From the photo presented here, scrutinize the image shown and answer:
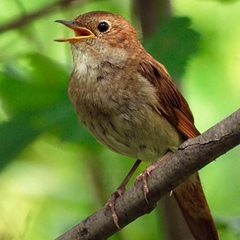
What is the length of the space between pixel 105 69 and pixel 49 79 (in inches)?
14.5

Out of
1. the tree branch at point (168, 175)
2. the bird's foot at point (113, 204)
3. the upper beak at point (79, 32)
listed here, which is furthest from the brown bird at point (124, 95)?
the tree branch at point (168, 175)

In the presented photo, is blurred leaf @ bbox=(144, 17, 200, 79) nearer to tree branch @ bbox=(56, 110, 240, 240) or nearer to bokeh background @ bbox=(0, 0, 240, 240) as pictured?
bokeh background @ bbox=(0, 0, 240, 240)

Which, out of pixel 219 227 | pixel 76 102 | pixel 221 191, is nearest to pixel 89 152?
pixel 76 102

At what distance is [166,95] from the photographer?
5.72 meters

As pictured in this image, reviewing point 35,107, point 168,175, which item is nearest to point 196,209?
point 35,107

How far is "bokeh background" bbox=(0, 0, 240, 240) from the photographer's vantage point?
5.58 m

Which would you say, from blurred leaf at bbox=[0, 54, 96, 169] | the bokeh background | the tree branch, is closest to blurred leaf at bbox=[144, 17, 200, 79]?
the bokeh background

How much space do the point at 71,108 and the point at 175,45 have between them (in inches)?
30.6

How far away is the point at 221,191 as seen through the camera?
7195 mm

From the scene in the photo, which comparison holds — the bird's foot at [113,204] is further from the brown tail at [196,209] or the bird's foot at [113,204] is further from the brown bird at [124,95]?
the brown tail at [196,209]

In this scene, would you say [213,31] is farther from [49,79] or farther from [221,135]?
[221,135]

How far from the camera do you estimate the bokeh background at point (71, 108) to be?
5.58 metres

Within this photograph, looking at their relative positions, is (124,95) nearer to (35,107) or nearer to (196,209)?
(35,107)

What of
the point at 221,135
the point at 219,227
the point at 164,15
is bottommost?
the point at 219,227
